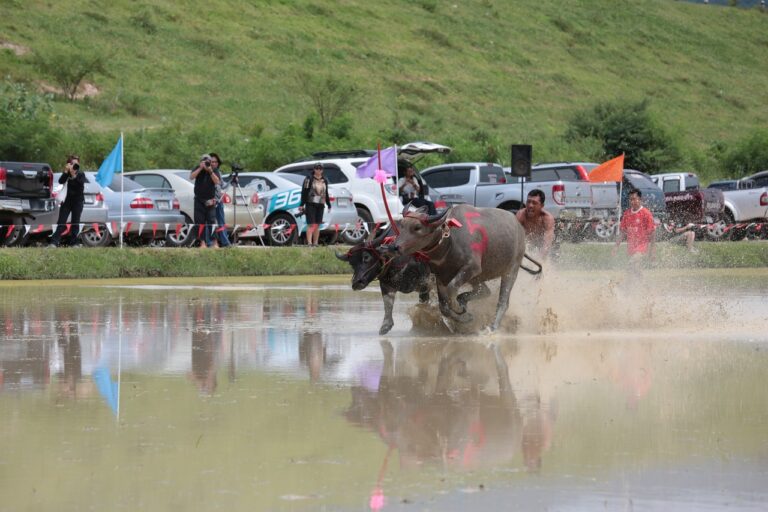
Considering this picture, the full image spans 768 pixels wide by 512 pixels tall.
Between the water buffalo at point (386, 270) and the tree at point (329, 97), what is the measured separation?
48.4 meters

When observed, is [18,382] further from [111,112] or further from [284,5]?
[284,5]

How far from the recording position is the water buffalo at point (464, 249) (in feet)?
45.7

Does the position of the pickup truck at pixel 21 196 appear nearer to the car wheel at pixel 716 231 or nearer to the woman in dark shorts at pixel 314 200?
the woman in dark shorts at pixel 314 200

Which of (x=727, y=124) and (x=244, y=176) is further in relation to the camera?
(x=727, y=124)

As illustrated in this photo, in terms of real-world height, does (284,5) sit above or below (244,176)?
above

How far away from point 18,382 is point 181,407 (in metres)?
1.80

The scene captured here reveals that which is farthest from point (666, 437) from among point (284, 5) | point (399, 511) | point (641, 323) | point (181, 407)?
point (284, 5)

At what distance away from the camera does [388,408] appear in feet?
33.1

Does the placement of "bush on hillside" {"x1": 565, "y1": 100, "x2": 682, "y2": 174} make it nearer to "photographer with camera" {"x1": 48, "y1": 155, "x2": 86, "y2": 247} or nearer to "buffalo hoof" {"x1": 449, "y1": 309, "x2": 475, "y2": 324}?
"photographer with camera" {"x1": 48, "y1": 155, "x2": 86, "y2": 247}

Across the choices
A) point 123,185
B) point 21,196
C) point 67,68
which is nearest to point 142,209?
point 123,185

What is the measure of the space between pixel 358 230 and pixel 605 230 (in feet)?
26.1

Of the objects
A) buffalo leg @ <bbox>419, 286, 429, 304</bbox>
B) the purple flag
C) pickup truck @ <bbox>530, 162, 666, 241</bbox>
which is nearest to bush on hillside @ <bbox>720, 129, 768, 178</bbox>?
pickup truck @ <bbox>530, 162, 666, 241</bbox>

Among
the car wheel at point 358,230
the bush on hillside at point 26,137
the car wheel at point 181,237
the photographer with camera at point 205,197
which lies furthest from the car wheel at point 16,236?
the bush on hillside at point 26,137

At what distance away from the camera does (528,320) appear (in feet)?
52.1
